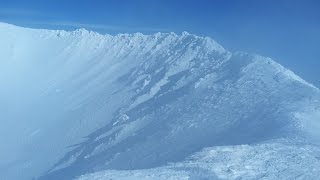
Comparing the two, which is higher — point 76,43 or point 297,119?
point 76,43

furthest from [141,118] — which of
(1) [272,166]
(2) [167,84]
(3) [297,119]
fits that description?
(1) [272,166]

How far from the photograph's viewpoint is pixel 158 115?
189 feet

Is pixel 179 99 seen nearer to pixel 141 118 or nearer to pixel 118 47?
pixel 141 118

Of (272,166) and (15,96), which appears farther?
(15,96)

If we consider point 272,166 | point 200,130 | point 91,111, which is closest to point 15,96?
point 91,111

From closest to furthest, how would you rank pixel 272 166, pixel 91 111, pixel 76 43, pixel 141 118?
pixel 272 166
pixel 141 118
pixel 91 111
pixel 76 43

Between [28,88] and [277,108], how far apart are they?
2642 inches

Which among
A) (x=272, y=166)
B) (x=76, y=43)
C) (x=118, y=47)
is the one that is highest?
(x=76, y=43)

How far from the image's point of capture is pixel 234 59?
67.7 m

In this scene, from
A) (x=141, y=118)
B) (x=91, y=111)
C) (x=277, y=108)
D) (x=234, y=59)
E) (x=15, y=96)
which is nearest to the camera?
(x=277, y=108)

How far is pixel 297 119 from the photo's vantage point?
41.6 metres

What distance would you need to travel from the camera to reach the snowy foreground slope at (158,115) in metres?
32.8

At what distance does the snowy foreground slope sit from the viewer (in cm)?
3284

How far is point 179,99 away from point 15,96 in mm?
49547
